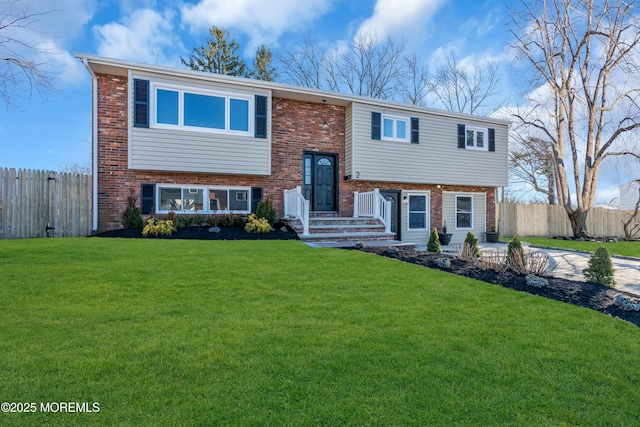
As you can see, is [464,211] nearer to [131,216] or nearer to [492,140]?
[492,140]

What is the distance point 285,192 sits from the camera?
37.0 ft

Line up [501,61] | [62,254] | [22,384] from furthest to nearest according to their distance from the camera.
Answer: [501,61] < [62,254] < [22,384]

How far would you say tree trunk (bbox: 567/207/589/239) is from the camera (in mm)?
15930

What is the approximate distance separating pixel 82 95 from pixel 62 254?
7949 mm

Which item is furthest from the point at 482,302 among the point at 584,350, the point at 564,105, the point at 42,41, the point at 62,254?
the point at 564,105

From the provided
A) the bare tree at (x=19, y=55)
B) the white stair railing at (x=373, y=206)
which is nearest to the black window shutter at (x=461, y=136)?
the white stair railing at (x=373, y=206)

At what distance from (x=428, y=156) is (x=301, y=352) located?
1163 cm

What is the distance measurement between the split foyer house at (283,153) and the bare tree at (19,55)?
950 mm

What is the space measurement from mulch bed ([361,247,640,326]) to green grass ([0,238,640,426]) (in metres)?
0.42

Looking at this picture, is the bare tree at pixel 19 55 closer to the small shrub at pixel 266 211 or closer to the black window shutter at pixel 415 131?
the small shrub at pixel 266 211

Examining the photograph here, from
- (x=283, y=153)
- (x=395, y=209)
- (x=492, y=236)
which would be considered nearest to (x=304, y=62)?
(x=283, y=153)

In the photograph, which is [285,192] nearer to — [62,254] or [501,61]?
[62,254]

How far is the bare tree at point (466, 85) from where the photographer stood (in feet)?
74.2

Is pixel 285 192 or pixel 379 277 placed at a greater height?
pixel 285 192
